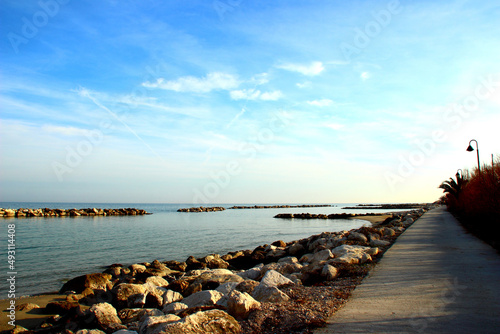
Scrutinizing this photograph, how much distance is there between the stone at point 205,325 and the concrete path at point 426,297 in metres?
1.07

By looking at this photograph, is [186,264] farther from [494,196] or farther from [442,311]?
[494,196]

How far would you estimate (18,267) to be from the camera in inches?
495

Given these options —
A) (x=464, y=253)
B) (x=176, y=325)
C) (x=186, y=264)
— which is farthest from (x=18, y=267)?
(x=464, y=253)

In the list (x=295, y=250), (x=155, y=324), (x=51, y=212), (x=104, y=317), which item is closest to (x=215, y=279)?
(x=104, y=317)

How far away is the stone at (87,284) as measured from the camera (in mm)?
9242

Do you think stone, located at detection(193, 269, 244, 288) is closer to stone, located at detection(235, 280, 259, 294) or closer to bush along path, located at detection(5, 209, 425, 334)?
bush along path, located at detection(5, 209, 425, 334)

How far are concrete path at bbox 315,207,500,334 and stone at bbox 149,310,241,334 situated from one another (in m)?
1.07

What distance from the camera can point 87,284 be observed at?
930 centimetres

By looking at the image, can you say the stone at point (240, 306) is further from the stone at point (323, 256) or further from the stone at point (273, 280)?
the stone at point (323, 256)

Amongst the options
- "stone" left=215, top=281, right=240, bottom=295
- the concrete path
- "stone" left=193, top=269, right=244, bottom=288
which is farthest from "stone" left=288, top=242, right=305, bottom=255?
"stone" left=215, top=281, right=240, bottom=295

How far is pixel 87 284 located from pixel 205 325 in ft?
23.3

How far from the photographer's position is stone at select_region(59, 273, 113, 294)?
9.24 m

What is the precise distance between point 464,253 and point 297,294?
6.83 m

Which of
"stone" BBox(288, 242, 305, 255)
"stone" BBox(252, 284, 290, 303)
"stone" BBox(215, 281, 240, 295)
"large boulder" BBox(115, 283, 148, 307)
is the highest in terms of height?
"stone" BBox(252, 284, 290, 303)
